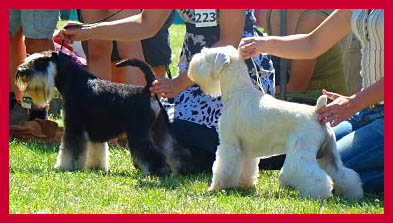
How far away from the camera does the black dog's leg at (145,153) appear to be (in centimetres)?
462

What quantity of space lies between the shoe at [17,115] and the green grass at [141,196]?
1.31 metres

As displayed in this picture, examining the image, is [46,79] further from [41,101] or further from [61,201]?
[61,201]

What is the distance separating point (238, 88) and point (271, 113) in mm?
279

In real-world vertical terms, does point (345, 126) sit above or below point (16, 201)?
above

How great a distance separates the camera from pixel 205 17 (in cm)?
489

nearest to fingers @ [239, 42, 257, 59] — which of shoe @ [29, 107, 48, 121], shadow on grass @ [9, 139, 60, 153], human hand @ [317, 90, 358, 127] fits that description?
human hand @ [317, 90, 358, 127]

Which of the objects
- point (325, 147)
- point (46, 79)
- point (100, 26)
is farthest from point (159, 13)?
point (325, 147)

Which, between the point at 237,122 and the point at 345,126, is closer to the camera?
the point at 237,122

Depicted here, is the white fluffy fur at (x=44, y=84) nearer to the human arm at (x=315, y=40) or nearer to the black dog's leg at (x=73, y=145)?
the black dog's leg at (x=73, y=145)

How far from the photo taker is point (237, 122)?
4094 mm

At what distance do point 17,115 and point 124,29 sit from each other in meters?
1.82

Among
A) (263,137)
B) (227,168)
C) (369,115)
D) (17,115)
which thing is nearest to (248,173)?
(227,168)

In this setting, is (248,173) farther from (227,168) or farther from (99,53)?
(99,53)

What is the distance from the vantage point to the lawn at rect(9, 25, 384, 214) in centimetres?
367
